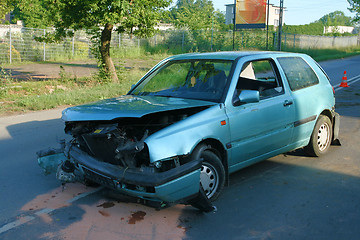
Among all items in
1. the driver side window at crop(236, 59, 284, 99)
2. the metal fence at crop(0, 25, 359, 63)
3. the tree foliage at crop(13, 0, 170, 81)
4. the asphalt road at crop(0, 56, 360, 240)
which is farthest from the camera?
the metal fence at crop(0, 25, 359, 63)

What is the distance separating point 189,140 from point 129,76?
1397 cm

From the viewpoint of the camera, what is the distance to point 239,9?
3338cm

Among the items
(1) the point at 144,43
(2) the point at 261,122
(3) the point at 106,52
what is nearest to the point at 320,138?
(2) the point at 261,122

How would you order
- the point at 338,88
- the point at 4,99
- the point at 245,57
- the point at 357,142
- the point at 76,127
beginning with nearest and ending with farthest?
the point at 76,127, the point at 245,57, the point at 357,142, the point at 4,99, the point at 338,88

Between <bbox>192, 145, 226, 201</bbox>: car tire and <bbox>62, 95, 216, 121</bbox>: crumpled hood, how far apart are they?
58 centimetres

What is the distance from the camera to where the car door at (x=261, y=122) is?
5.09 m

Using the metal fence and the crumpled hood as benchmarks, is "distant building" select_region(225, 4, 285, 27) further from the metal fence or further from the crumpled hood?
the crumpled hood

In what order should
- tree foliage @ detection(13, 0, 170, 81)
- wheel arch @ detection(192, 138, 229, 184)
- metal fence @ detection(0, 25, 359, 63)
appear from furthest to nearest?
metal fence @ detection(0, 25, 359, 63) → tree foliage @ detection(13, 0, 170, 81) → wheel arch @ detection(192, 138, 229, 184)

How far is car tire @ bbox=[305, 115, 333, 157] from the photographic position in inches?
262

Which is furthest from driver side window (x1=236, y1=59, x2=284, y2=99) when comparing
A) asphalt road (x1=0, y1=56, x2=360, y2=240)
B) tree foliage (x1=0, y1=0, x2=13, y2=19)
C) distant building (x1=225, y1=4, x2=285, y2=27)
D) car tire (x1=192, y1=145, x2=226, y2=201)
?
distant building (x1=225, y1=4, x2=285, y2=27)

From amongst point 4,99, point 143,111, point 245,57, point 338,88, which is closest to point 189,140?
point 143,111

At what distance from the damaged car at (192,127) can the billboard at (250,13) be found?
27.2 meters

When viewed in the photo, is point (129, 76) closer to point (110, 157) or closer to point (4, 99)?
point (4, 99)

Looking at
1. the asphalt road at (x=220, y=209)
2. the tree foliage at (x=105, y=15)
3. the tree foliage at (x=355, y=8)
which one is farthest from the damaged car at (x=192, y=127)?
the tree foliage at (x=355, y=8)
